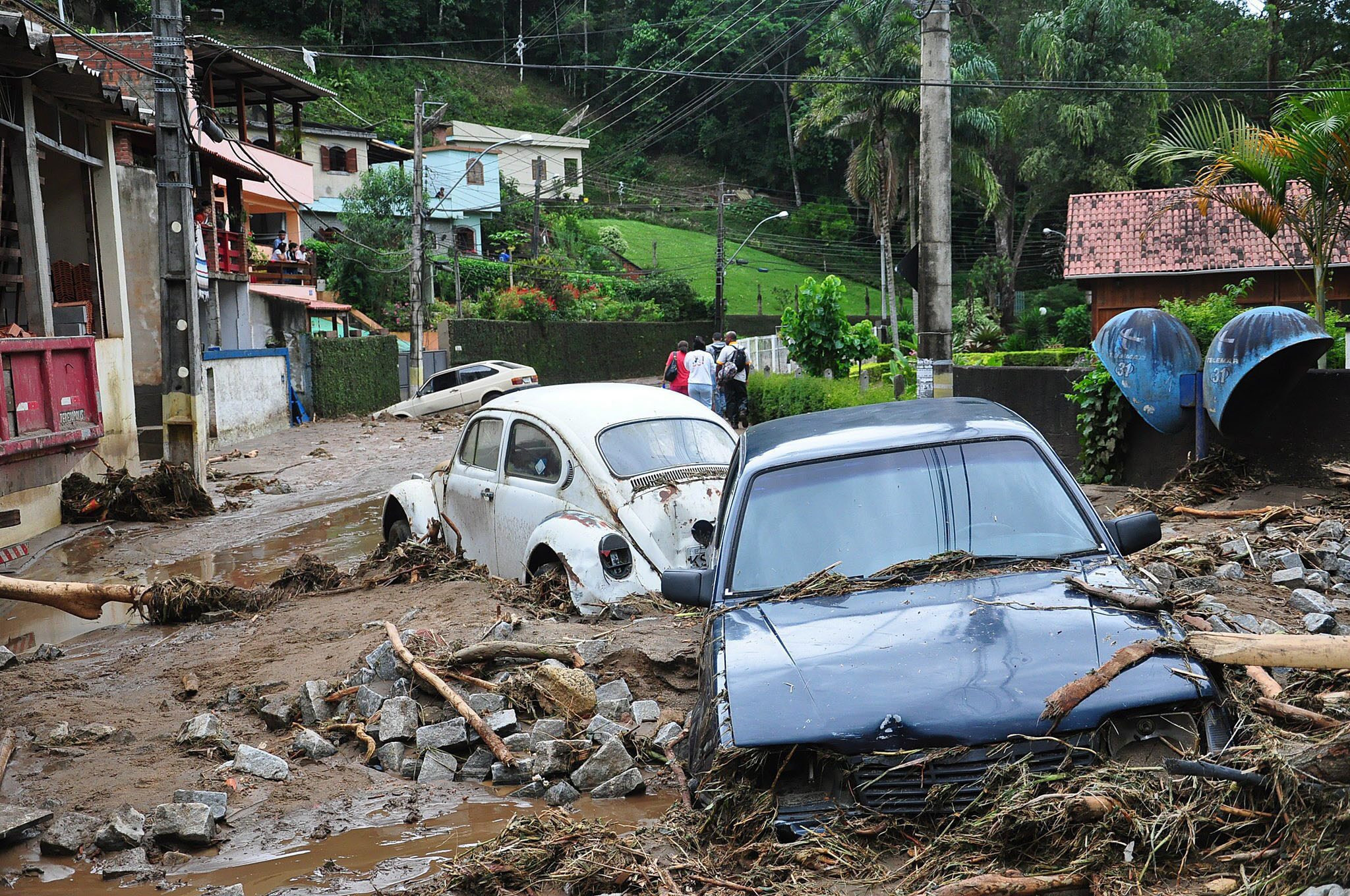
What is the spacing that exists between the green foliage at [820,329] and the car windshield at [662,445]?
16.9 m

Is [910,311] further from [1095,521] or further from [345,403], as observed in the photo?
[1095,521]

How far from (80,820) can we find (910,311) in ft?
224

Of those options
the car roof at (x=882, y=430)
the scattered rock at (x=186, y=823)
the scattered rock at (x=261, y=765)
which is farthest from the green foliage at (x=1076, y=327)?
the scattered rock at (x=186, y=823)

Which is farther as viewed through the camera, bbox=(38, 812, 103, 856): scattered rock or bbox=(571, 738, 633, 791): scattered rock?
bbox=(571, 738, 633, 791): scattered rock

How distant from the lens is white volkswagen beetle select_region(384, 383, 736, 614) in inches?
295

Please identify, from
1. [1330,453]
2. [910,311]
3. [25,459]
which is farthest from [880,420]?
[910,311]

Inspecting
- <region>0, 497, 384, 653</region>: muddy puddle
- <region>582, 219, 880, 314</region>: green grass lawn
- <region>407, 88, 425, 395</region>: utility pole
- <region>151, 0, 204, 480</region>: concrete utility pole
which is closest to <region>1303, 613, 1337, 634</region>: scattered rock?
<region>0, 497, 384, 653</region>: muddy puddle

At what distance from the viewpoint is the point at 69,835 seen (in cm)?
464

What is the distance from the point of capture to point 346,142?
55031 mm

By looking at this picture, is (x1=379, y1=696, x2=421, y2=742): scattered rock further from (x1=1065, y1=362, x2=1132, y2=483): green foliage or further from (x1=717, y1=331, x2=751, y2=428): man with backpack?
(x1=717, y1=331, x2=751, y2=428): man with backpack

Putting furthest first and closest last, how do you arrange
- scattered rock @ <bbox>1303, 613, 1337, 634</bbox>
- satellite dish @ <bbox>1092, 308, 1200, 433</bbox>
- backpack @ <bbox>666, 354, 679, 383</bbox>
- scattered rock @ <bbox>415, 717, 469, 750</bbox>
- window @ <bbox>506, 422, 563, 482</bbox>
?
1. backpack @ <bbox>666, 354, 679, 383</bbox>
2. satellite dish @ <bbox>1092, 308, 1200, 433</bbox>
3. window @ <bbox>506, 422, 563, 482</bbox>
4. scattered rock @ <bbox>1303, 613, 1337, 634</bbox>
5. scattered rock @ <bbox>415, 717, 469, 750</bbox>

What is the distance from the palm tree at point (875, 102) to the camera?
138 ft

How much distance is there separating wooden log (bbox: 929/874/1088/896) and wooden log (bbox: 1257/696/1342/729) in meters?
0.91

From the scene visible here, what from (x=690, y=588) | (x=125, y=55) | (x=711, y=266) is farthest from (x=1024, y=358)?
(x=711, y=266)
